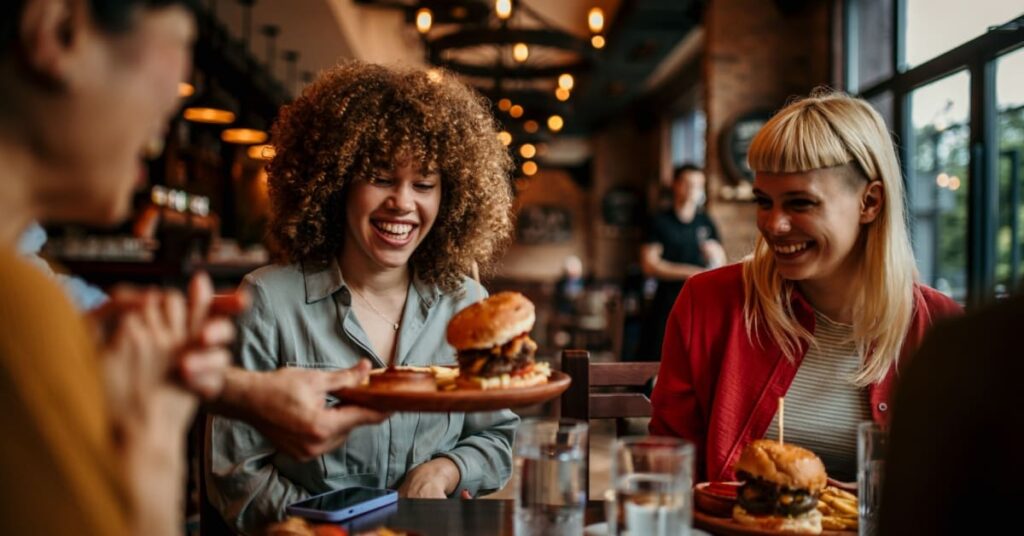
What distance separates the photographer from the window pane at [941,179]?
4719 mm

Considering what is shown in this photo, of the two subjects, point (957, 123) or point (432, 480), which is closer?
point (432, 480)

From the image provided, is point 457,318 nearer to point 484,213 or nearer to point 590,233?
point 484,213

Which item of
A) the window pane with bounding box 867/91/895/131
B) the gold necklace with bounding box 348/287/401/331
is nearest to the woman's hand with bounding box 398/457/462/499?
the gold necklace with bounding box 348/287/401/331

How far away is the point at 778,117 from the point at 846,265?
37cm

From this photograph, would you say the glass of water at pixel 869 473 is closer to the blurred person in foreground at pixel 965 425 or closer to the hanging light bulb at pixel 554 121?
the blurred person in foreground at pixel 965 425

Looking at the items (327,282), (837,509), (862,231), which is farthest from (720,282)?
(327,282)

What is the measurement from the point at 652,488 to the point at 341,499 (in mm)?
548

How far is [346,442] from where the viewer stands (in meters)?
1.65

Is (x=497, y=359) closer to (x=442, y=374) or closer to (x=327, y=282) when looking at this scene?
(x=442, y=374)

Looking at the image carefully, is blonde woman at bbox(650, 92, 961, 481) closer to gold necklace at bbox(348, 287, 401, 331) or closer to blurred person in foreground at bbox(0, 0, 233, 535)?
gold necklace at bbox(348, 287, 401, 331)

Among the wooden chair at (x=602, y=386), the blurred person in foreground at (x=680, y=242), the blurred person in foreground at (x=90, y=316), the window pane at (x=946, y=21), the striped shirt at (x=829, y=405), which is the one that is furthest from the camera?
the blurred person in foreground at (x=680, y=242)

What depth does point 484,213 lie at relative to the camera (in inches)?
79.3

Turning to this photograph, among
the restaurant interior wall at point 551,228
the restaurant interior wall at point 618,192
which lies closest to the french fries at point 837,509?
the restaurant interior wall at point 618,192

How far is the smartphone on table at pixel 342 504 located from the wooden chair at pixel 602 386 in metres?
0.55
